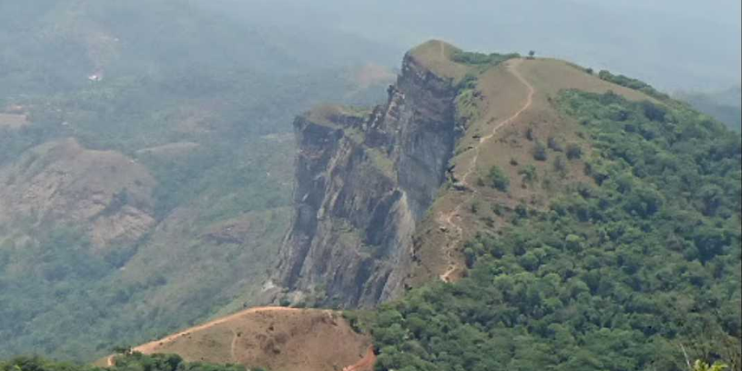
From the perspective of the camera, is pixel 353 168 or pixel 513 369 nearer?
pixel 513 369

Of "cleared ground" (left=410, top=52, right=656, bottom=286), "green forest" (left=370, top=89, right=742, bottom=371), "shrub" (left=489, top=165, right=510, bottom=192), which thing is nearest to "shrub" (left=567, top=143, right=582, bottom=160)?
"cleared ground" (left=410, top=52, right=656, bottom=286)

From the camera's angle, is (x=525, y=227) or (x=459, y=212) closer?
(x=459, y=212)

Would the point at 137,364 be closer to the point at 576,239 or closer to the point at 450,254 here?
the point at 450,254

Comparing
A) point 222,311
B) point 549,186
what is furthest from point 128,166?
point 549,186

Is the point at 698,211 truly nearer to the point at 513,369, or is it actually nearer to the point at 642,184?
the point at 642,184

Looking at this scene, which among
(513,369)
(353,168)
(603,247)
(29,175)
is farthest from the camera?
(29,175)

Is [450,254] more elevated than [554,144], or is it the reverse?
[554,144]

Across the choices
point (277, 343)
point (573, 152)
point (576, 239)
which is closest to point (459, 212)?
point (576, 239)
